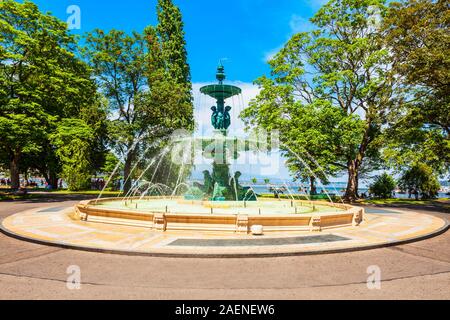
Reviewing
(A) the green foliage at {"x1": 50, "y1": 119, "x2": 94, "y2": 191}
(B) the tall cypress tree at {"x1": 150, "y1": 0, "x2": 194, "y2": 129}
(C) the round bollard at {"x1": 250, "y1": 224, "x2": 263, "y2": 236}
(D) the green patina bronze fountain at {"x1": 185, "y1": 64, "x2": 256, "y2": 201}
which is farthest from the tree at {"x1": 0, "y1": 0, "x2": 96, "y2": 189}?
(C) the round bollard at {"x1": 250, "y1": 224, "x2": 263, "y2": 236}

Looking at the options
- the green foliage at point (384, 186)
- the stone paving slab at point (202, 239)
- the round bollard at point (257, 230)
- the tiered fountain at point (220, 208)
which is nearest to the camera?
the stone paving slab at point (202, 239)

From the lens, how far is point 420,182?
37.7 m

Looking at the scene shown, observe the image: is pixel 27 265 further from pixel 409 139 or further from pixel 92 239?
pixel 409 139

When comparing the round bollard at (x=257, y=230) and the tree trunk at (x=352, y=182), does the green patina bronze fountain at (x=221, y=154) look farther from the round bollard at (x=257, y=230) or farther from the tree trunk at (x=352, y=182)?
the tree trunk at (x=352, y=182)

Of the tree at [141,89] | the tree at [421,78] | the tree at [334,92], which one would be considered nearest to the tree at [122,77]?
the tree at [141,89]

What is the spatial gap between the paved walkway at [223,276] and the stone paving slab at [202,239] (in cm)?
28

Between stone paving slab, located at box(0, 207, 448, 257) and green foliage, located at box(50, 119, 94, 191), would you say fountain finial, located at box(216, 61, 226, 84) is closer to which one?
stone paving slab, located at box(0, 207, 448, 257)

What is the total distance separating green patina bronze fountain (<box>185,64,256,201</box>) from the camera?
18.0 metres

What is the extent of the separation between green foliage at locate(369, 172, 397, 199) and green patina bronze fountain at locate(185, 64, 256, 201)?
28.5 m

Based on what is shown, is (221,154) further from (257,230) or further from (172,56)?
(172,56)

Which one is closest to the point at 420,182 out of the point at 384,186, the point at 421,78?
the point at 384,186

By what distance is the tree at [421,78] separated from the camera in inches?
864

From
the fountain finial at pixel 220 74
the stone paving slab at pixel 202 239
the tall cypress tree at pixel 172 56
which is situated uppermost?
the tall cypress tree at pixel 172 56

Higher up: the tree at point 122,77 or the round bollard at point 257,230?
the tree at point 122,77
